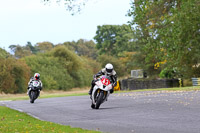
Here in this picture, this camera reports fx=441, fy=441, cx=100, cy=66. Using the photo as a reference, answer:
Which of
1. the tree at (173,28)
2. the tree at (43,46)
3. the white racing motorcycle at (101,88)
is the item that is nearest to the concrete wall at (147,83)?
the tree at (173,28)

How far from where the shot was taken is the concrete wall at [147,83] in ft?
158

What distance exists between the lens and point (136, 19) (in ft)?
90.2

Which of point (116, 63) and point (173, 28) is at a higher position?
point (116, 63)

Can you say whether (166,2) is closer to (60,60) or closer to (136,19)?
(136,19)

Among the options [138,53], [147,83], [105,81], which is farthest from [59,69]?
[105,81]

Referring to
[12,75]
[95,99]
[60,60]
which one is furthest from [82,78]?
[95,99]

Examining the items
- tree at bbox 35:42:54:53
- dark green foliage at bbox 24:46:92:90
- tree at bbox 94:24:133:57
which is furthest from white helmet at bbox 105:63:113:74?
tree at bbox 35:42:54:53

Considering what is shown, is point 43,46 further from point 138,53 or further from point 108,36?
point 138,53

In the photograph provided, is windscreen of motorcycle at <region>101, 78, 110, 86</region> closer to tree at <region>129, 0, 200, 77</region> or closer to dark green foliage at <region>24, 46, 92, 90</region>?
tree at <region>129, 0, 200, 77</region>

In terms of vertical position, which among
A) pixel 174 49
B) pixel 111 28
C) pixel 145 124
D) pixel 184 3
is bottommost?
pixel 145 124

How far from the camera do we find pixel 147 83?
171 feet

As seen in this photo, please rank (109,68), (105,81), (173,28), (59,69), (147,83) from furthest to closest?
(59,69) < (147,83) < (173,28) < (105,81) < (109,68)

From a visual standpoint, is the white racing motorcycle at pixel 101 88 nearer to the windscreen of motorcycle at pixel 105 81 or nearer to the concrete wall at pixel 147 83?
the windscreen of motorcycle at pixel 105 81

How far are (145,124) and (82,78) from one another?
6667cm
